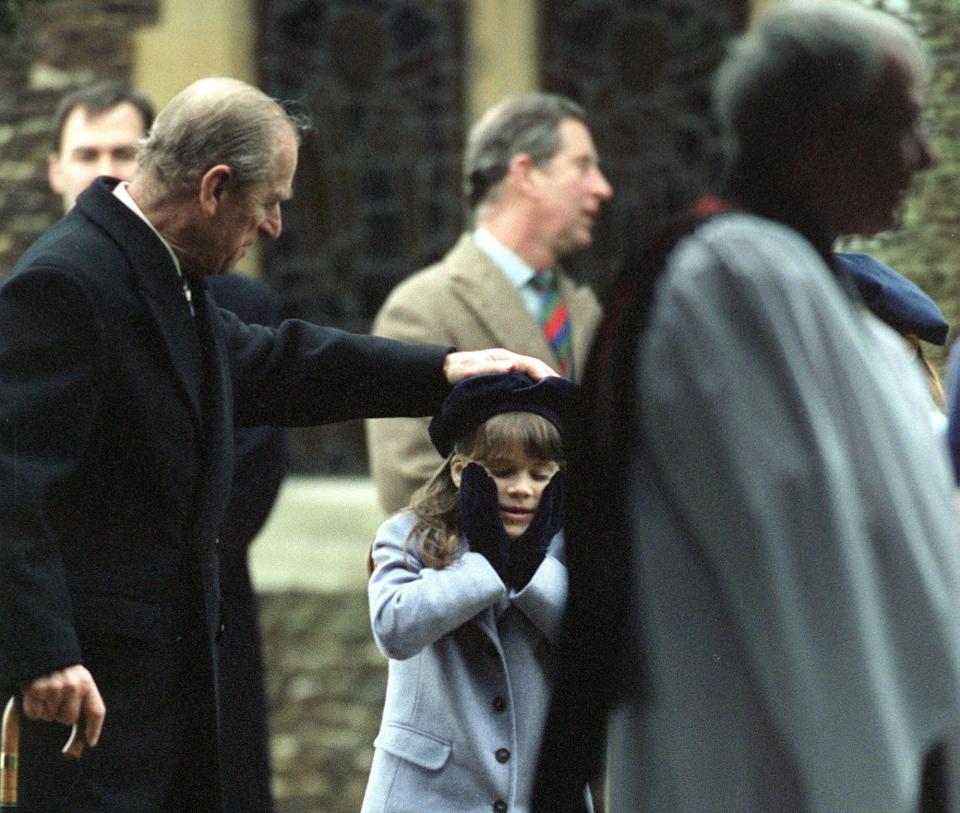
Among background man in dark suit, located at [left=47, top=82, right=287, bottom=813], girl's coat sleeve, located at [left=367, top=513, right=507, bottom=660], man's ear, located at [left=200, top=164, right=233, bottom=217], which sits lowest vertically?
background man in dark suit, located at [left=47, top=82, right=287, bottom=813]

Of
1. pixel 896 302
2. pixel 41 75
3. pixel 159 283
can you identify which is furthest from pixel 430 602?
pixel 41 75

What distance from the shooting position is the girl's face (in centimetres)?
401

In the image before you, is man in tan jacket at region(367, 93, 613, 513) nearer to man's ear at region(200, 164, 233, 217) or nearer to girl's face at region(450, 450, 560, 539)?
girl's face at region(450, 450, 560, 539)

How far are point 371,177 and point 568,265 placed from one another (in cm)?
81

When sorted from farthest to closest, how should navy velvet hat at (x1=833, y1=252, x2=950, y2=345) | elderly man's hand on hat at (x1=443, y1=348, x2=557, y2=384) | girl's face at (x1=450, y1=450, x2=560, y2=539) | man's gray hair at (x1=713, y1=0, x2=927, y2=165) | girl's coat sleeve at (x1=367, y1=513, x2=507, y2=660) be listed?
navy velvet hat at (x1=833, y1=252, x2=950, y2=345)
elderly man's hand on hat at (x1=443, y1=348, x2=557, y2=384)
girl's face at (x1=450, y1=450, x2=560, y2=539)
girl's coat sleeve at (x1=367, y1=513, x2=507, y2=660)
man's gray hair at (x1=713, y1=0, x2=927, y2=165)

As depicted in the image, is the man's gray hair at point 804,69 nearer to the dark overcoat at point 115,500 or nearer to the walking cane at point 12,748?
the dark overcoat at point 115,500

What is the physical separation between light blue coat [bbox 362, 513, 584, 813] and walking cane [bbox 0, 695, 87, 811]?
508mm

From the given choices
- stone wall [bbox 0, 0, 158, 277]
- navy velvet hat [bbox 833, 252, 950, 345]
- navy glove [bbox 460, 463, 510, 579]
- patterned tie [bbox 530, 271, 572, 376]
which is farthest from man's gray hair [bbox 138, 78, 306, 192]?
stone wall [bbox 0, 0, 158, 277]

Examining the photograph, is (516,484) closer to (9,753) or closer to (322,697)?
(9,753)

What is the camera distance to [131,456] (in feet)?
12.8

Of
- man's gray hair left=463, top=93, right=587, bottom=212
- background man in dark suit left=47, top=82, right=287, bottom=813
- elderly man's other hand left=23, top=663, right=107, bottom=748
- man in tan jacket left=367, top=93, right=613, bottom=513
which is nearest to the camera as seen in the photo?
elderly man's other hand left=23, top=663, right=107, bottom=748

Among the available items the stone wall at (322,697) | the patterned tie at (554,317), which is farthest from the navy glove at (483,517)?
the stone wall at (322,697)

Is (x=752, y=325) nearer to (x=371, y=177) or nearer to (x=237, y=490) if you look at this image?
(x=237, y=490)

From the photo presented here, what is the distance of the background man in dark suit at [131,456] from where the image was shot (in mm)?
3764
